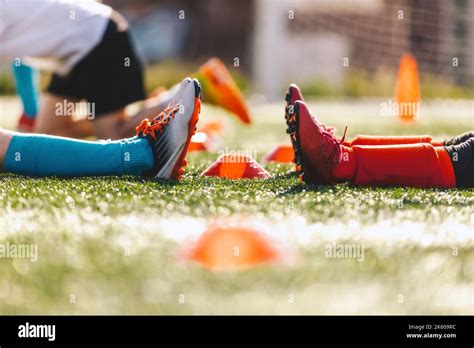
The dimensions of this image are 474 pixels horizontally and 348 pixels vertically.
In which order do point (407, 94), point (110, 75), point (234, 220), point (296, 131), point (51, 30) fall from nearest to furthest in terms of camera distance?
point (234, 220), point (296, 131), point (51, 30), point (110, 75), point (407, 94)

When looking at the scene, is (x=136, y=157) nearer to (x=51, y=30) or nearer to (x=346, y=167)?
(x=346, y=167)

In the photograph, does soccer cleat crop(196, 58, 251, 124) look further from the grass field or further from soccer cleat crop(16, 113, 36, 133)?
the grass field

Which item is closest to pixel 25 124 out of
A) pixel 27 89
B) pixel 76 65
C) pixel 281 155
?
pixel 27 89

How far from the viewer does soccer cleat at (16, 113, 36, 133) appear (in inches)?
154

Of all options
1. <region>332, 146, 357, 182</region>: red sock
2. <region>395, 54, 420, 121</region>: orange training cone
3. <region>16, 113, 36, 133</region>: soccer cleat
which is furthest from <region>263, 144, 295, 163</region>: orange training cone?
<region>395, 54, 420, 121</region>: orange training cone

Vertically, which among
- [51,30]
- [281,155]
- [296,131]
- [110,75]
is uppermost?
[51,30]

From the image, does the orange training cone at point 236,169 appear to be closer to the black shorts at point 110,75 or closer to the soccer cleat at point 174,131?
the soccer cleat at point 174,131

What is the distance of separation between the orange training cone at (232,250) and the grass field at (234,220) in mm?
37

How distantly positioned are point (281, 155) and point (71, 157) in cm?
114

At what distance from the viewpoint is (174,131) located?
2.39 meters

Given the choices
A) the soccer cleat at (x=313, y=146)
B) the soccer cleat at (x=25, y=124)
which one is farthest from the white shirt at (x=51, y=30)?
the soccer cleat at (x=313, y=146)

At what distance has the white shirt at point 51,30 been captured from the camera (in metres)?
2.97

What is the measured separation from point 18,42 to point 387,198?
5.53ft
